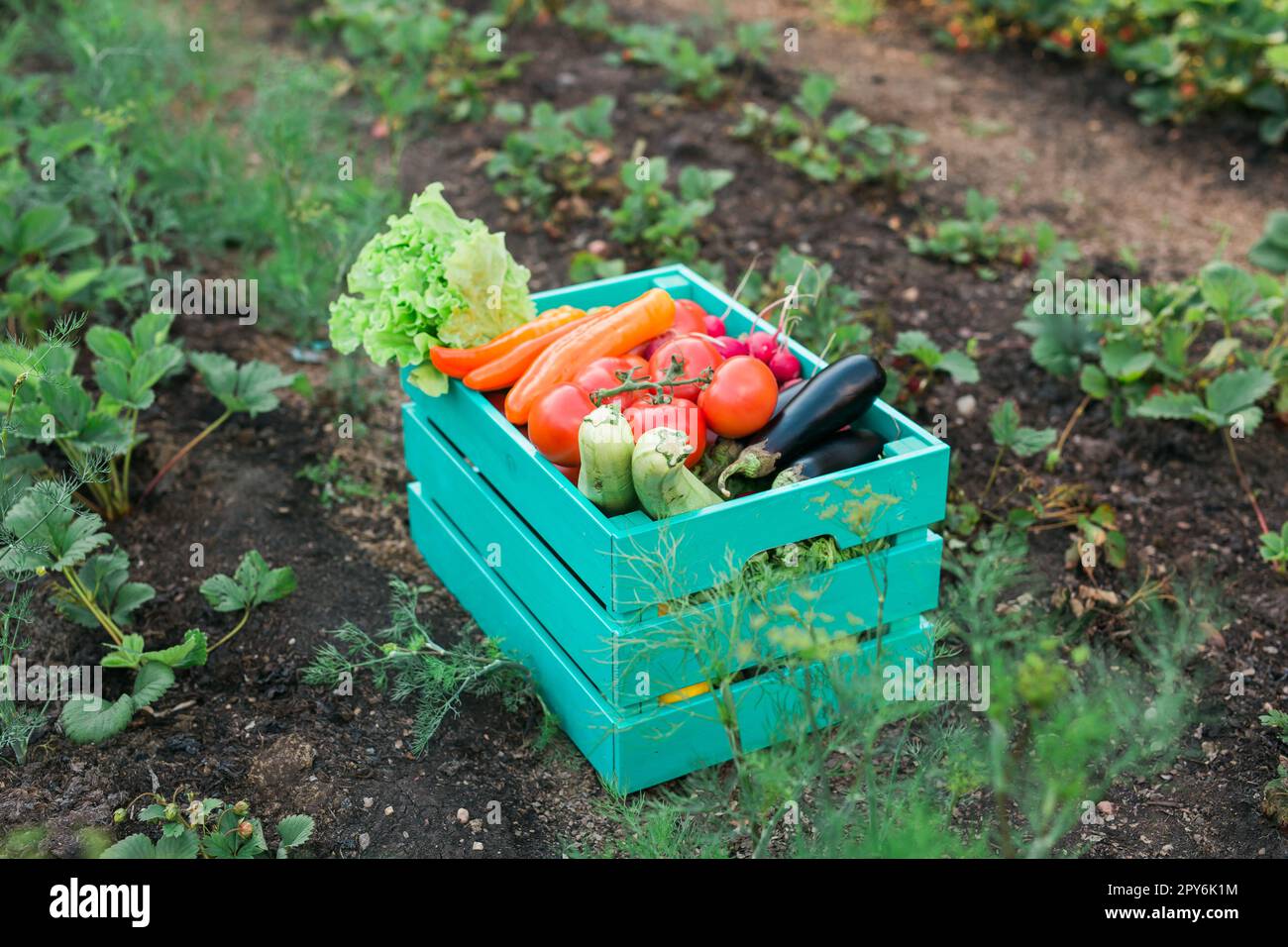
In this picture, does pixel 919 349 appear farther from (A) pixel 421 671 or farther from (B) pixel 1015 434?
(A) pixel 421 671

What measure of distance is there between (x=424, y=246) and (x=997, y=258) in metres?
2.70

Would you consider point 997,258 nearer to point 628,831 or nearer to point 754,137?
point 754,137

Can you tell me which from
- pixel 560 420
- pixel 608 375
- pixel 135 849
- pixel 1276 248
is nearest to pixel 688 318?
pixel 608 375

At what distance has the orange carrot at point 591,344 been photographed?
3.39m

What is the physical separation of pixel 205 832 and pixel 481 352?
1.35 meters

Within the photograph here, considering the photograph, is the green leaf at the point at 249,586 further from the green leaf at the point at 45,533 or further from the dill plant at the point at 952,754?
the dill plant at the point at 952,754

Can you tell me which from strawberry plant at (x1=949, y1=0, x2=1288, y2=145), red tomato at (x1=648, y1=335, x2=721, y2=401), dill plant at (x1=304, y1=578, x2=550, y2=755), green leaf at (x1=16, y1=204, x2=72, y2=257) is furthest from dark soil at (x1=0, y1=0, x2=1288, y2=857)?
strawberry plant at (x1=949, y1=0, x2=1288, y2=145)

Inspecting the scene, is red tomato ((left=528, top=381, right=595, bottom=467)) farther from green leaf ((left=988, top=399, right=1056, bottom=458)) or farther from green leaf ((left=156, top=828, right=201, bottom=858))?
green leaf ((left=988, top=399, right=1056, bottom=458))

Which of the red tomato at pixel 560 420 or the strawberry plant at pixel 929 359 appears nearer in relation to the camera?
the red tomato at pixel 560 420

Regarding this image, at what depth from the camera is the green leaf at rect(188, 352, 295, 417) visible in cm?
402

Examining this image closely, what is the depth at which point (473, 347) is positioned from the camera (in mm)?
3604

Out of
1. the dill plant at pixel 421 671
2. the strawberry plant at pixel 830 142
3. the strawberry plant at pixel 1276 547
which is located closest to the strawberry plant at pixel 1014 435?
the strawberry plant at pixel 1276 547

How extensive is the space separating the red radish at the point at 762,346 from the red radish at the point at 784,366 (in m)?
0.02
